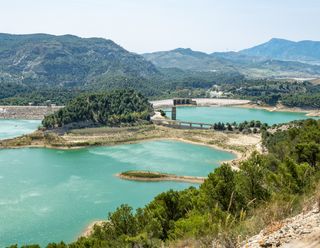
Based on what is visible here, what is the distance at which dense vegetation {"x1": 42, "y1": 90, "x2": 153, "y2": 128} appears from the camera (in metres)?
66.1

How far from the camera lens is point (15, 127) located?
7200cm

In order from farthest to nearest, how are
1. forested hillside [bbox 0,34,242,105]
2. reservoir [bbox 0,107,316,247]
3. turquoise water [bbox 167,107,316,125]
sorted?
forested hillside [bbox 0,34,242,105]
turquoise water [bbox 167,107,316,125]
reservoir [bbox 0,107,316,247]

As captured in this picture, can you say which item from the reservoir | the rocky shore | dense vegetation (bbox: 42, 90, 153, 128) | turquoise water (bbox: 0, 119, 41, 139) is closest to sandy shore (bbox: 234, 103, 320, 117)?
dense vegetation (bbox: 42, 90, 153, 128)

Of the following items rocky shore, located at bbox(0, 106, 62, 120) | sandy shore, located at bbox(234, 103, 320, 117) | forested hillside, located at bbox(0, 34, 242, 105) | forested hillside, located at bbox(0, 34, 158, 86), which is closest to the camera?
rocky shore, located at bbox(0, 106, 62, 120)

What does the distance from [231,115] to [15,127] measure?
44.1 m

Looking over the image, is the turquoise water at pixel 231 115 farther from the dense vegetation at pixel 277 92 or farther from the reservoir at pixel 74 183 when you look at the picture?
the reservoir at pixel 74 183

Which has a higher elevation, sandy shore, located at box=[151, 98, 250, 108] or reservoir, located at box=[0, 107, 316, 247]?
sandy shore, located at box=[151, 98, 250, 108]

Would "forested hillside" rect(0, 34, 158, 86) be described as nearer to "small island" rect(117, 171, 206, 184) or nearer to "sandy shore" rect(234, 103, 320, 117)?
"sandy shore" rect(234, 103, 320, 117)

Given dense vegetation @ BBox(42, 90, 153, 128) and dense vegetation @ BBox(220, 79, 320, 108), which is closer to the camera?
dense vegetation @ BBox(42, 90, 153, 128)

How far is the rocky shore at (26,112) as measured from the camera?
277ft

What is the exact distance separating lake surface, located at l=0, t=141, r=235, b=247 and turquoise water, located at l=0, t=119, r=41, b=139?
1243 centimetres

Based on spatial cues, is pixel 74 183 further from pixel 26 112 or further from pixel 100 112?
pixel 26 112

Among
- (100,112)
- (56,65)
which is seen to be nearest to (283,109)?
(100,112)

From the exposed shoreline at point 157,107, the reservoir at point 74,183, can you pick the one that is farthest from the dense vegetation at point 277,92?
the reservoir at point 74,183
